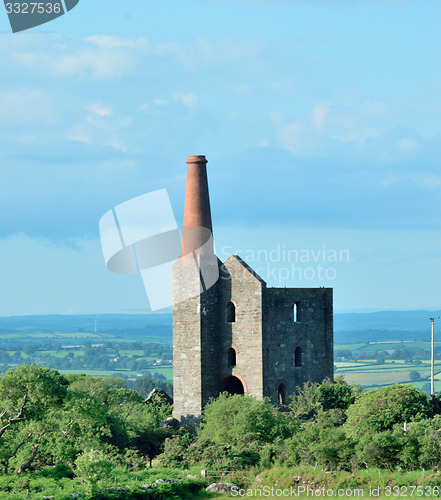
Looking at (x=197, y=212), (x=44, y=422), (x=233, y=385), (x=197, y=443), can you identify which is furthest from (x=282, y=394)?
(x=44, y=422)

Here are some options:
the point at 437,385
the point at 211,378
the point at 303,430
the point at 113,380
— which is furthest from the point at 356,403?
the point at 437,385

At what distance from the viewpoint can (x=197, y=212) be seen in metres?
57.1

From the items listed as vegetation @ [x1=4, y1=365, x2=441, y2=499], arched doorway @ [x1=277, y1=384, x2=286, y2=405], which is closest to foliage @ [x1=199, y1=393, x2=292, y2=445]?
vegetation @ [x1=4, y1=365, x2=441, y2=499]

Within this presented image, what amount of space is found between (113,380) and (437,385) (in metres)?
135

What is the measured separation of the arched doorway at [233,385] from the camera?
5700 centimetres

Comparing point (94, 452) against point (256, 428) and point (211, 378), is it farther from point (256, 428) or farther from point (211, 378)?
point (211, 378)

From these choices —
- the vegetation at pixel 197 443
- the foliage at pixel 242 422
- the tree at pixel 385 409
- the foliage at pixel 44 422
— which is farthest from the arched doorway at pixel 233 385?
the foliage at pixel 44 422

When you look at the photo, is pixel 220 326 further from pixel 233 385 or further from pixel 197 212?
pixel 197 212

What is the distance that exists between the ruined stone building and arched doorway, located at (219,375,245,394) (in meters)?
0.06

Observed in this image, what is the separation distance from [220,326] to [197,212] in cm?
647

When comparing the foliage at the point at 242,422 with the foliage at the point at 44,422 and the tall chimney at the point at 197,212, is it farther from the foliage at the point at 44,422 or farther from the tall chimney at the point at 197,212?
the tall chimney at the point at 197,212

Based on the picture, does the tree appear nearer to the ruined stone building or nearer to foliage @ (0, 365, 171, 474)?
the ruined stone building

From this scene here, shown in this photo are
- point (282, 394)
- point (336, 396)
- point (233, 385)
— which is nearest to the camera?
point (336, 396)

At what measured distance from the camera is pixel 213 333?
184 ft
